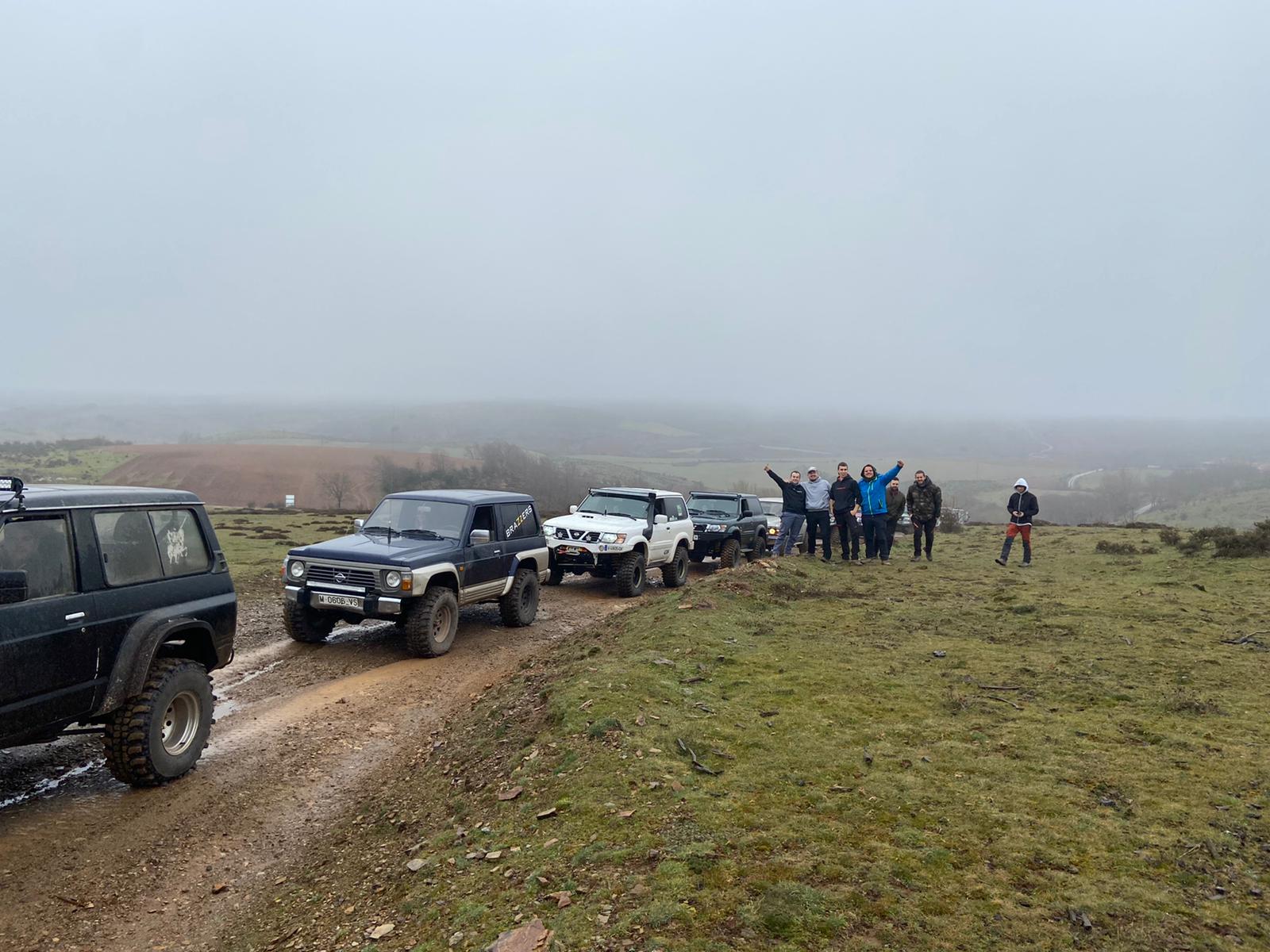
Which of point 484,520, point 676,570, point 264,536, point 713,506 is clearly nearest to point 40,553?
point 484,520

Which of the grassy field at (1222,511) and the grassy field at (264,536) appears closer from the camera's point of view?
the grassy field at (264,536)

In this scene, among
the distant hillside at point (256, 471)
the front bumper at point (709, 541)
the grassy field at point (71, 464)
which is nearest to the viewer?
the front bumper at point (709, 541)

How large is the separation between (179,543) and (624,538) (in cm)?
927

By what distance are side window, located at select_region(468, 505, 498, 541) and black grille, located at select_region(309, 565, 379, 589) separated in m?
1.86

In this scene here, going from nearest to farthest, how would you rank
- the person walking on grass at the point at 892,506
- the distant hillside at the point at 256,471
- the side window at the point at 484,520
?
1. the side window at the point at 484,520
2. the person walking on grass at the point at 892,506
3. the distant hillside at the point at 256,471

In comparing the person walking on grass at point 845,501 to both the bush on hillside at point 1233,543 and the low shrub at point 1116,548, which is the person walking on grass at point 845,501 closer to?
the low shrub at point 1116,548

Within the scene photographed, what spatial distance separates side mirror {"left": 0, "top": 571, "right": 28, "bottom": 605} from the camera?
4648 millimetres

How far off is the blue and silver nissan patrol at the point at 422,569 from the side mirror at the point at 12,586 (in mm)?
5063

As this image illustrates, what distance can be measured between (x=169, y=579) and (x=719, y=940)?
498 cm

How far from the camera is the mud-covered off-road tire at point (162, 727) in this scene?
5.83m

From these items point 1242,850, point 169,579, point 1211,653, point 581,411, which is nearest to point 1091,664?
point 1211,653

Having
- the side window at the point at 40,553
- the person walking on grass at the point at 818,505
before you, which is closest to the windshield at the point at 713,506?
the person walking on grass at the point at 818,505

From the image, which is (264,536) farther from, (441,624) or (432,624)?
(432,624)

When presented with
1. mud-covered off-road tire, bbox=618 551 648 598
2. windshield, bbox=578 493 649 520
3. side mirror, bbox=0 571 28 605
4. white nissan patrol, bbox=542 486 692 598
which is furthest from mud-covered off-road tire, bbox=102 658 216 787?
windshield, bbox=578 493 649 520
